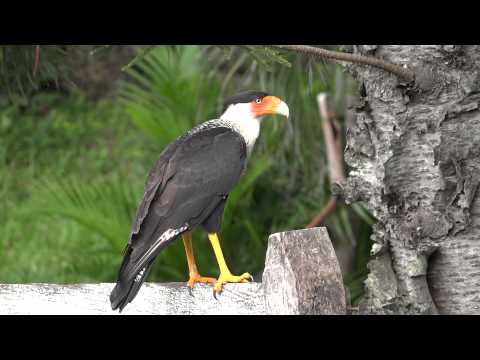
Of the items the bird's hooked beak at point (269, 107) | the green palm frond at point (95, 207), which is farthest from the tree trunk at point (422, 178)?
the green palm frond at point (95, 207)

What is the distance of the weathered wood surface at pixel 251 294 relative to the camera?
238 centimetres

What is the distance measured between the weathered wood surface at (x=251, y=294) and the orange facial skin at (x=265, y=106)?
0.94 meters

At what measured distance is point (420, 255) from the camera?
9.77 feet

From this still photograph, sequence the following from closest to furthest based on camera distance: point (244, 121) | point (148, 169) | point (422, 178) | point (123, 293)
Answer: point (123, 293) → point (422, 178) → point (244, 121) → point (148, 169)

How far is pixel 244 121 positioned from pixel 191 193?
52 cm

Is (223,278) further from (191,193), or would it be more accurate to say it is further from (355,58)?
(355,58)

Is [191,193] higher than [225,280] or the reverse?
higher

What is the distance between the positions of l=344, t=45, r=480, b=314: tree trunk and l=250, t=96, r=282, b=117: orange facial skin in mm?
393

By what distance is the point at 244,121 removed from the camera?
3.33 m

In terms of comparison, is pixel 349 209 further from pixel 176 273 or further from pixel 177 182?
pixel 177 182

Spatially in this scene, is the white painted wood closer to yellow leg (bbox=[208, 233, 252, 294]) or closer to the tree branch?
yellow leg (bbox=[208, 233, 252, 294])

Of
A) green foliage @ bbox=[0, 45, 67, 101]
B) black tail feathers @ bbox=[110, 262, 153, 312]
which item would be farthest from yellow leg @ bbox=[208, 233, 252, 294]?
green foliage @ bbox=[0, 45, 67, 101]

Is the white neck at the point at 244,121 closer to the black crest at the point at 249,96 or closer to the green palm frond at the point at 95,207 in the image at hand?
the black crest at the point at 249,96

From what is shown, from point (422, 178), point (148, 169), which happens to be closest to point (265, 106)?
point (422, 178)
